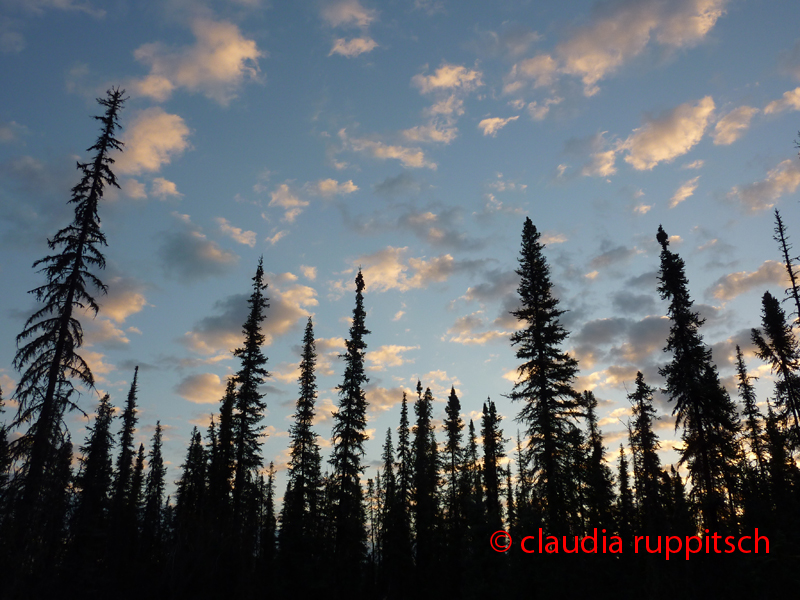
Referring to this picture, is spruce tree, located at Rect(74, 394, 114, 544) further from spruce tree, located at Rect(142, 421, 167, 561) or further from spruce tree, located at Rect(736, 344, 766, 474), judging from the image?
spruce tree, located at Rect(736, 344, 766, 474)

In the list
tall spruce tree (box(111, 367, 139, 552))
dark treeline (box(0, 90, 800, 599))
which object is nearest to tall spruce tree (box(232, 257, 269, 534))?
dark treeline (box(0, 90, 800, 599))

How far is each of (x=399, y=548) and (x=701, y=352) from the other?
25773 mm

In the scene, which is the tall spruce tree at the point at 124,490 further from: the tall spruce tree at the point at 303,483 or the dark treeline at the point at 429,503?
the tall spruce tree at the point at 303,483

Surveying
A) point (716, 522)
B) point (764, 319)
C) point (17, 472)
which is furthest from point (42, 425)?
point (764, 319)

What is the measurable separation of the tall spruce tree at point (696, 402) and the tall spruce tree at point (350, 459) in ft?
68.1

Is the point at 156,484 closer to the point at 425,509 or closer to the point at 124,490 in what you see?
the point at 124,490

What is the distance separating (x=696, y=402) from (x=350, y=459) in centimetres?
2246

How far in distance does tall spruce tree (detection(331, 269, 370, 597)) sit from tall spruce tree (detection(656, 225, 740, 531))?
68.1 ft

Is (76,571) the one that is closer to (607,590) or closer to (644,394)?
(607,590)

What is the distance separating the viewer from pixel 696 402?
26391 mm

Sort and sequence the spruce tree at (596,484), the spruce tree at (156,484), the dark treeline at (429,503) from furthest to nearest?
the spruce tree at (156,484) < the spruce tree at (596,484) < the dark treeline at (429,503)

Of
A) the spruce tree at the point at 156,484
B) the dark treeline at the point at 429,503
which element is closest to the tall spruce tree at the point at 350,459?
the dark treeline at the point at 429,503

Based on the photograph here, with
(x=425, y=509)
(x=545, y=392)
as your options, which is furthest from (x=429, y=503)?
(x=545, y=392)

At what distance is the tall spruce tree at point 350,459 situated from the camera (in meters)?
32.6
